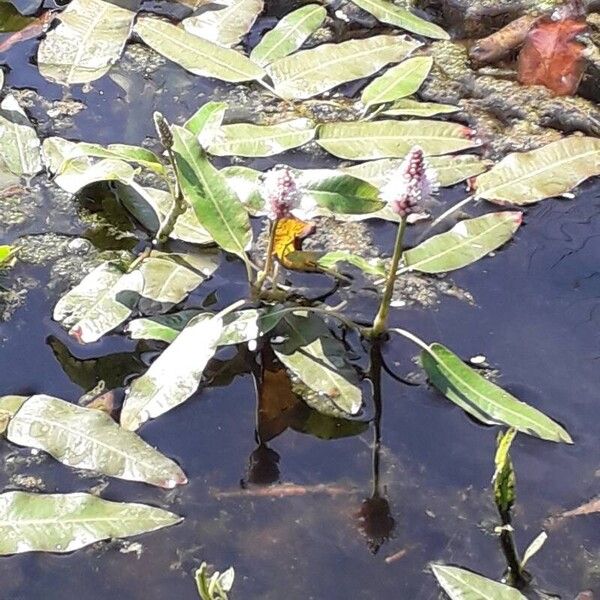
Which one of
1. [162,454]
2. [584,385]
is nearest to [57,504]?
[162,454]

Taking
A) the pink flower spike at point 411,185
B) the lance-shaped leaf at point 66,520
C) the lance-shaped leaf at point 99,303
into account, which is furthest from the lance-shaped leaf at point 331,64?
the lance-shaped leaf at point 66,520

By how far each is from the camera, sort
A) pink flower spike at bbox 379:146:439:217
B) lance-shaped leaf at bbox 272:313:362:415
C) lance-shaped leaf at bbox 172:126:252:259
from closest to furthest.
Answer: pink flower spike at bbox 379:146:439:217, lance-shaped leaf at bbox 272:313:362:415, lance-shaped leaf at bbox 172:126:252:259

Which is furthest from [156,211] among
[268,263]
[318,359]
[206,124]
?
[318,359]

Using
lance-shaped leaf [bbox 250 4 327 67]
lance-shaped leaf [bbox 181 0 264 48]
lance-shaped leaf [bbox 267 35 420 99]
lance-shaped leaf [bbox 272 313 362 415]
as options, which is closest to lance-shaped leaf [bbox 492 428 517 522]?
lance-shaped leaf [bbox 272 313 362 415]

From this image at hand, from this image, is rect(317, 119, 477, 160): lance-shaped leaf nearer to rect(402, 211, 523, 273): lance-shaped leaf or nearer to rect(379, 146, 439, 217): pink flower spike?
rect(402, 211, 523, 273): lance-shaped leaf

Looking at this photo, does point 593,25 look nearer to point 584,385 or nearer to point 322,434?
point 584,385

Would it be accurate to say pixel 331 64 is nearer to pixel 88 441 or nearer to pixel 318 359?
pixel 318 359
